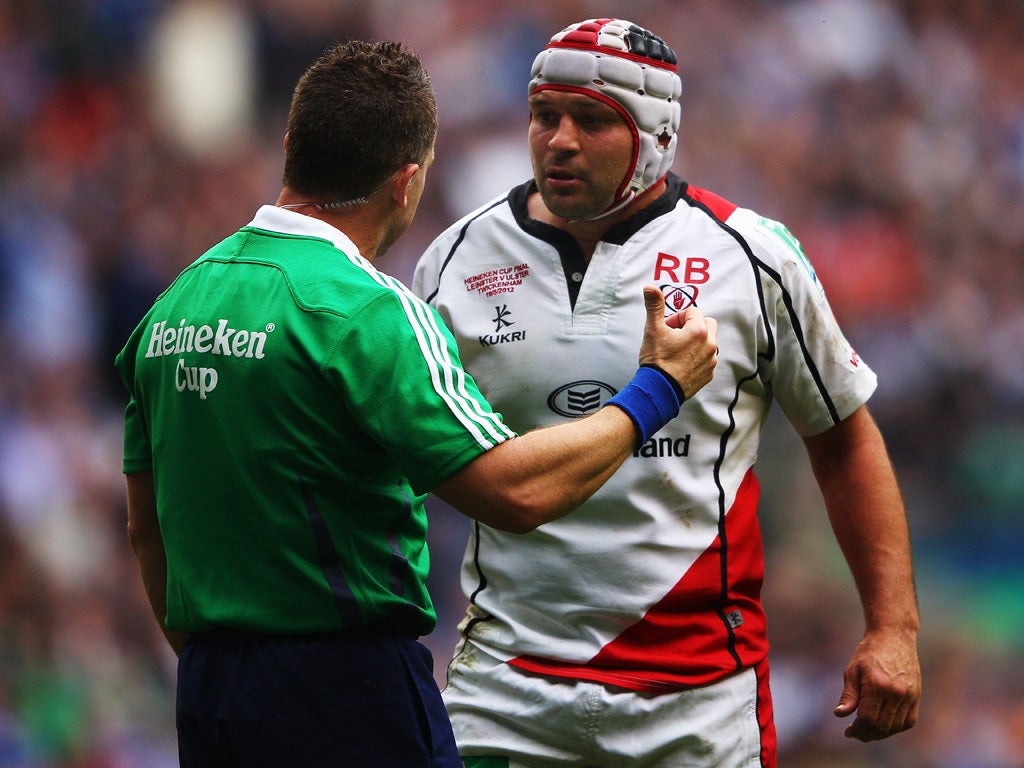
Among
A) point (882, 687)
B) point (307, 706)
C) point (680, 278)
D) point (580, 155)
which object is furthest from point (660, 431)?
point (307, 706)

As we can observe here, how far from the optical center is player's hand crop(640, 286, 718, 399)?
3.45 meters

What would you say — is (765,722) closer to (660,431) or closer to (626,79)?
(660,431)

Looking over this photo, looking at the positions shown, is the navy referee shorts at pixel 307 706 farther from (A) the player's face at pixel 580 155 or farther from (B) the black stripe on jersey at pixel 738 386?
(A) the player's face at pixel 580 155

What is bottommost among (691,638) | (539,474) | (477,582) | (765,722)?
(765,722)

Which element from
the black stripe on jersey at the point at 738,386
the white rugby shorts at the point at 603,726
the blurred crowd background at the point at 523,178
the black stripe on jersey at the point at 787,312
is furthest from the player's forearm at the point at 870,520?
the blurred crowd background at the point at 523,178

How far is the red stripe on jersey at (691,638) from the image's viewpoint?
4.03 meters

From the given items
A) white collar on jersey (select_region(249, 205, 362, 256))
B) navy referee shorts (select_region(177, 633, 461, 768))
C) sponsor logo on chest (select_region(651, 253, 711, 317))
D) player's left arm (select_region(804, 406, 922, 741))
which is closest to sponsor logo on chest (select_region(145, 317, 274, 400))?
white collar on jersey (select_region(249, 205, 362, 256))

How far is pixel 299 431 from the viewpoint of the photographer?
124 inches

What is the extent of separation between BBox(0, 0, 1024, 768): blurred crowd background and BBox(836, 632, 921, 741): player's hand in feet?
12.3

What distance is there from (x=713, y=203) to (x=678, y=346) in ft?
3.13

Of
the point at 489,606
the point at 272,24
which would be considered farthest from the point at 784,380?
the point at 272,24

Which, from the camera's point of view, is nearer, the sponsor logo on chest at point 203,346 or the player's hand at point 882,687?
the sponsor logo on chest at point 203,346

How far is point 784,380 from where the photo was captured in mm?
4176

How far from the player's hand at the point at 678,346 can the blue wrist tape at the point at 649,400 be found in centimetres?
3
